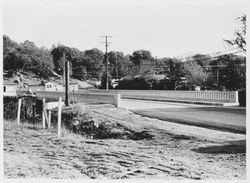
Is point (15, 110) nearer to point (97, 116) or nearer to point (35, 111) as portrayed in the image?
point (35, 111)

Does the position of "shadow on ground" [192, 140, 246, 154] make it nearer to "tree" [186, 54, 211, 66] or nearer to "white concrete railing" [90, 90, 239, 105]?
"white concrete railing" [90, 90, 239, 105]

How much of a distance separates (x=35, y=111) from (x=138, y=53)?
42444 millimetres

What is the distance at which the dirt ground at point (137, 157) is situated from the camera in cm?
593

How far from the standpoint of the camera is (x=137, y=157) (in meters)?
6.99

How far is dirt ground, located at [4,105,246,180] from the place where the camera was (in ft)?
19.4

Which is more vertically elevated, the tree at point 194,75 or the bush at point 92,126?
the tree at point 194,75

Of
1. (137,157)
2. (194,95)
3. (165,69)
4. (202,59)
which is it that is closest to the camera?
(137,157)

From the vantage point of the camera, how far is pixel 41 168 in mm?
6484

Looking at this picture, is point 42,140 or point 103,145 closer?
point 103,145

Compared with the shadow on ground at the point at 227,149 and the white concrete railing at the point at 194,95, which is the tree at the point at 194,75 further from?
the shadow on ground at the point at 227,149

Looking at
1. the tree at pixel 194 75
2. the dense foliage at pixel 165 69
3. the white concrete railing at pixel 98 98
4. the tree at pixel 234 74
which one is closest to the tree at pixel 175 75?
the dense foliage at pixel 165 69

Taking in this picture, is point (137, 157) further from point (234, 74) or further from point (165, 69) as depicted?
point (165, 69)

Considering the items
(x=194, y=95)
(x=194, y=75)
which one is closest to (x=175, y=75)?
(x=194, y=75)

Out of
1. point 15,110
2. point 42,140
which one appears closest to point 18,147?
point 42,140
